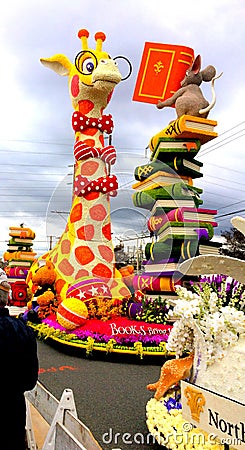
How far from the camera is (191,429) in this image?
3.12m

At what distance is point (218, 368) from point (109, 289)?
464cm

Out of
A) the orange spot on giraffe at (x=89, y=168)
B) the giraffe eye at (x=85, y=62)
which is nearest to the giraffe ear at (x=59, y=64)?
the giraffe eye at (x=85, y=62)

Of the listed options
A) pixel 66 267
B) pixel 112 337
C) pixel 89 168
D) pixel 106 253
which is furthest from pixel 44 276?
pixel 89 168

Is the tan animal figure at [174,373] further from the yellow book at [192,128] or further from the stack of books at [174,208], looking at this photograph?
the yellow book at [192,128]

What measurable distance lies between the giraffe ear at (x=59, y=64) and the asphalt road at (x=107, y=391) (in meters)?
5.21

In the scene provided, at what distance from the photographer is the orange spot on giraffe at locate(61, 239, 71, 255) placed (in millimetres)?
8000

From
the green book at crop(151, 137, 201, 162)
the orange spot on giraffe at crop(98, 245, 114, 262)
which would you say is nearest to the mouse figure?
the green book at crop(151, 137, 201, 162)

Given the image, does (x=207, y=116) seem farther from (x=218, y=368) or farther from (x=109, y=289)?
(x=218, y=368)

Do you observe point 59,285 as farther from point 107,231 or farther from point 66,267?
point 107,231

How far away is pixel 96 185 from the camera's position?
7.96m

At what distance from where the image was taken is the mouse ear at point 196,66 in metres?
7.93

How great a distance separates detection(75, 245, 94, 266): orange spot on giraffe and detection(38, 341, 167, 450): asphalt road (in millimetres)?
1521

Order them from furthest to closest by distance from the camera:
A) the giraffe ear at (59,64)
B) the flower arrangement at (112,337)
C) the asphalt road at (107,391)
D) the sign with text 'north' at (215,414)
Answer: the giraffe ear at (59,64) < the flower arrangement at (112,337) < the asphalt road at (107,391) < the sign with text 'north' at (215,414)

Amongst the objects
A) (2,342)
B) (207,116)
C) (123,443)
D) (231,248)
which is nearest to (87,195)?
(207,116)
